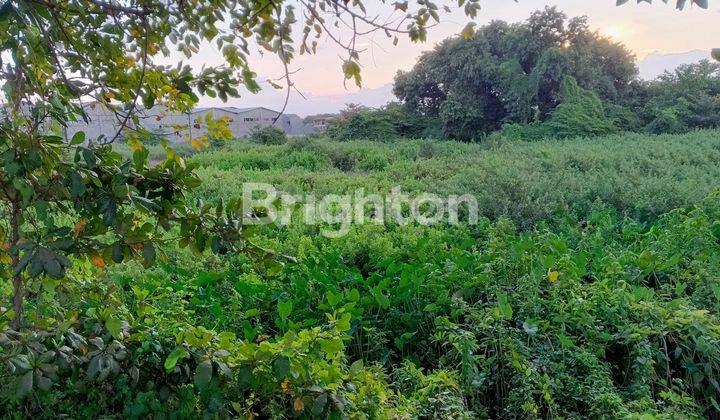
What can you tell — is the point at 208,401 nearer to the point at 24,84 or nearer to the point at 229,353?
the point at 229,353

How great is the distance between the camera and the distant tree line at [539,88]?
1598 cm

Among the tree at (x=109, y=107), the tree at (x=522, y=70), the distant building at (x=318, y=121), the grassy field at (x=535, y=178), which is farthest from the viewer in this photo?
the distant building at (x=318, y=121)

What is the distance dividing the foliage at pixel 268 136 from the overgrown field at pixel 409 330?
10949 mm

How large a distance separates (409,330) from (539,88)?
1661cm

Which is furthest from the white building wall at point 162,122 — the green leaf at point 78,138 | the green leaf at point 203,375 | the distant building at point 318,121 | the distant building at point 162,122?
the distant building at point 318,121

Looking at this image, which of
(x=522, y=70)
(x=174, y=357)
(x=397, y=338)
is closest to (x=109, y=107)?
(x=174, y=357)

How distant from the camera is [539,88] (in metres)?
17.6

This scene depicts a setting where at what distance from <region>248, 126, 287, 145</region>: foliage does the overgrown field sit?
10.9 meters

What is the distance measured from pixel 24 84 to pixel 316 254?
192cm

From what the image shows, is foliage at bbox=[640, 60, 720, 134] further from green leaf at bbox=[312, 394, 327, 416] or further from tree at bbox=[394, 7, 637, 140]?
green leaf at bbox=[312, 394, 327, 416]

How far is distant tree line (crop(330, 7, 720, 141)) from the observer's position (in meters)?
16.0

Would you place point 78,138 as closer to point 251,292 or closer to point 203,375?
point 203,375

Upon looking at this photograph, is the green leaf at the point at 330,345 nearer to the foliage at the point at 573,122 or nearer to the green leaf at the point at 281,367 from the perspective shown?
the green leaf at the point at 281,367

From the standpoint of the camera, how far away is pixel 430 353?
97.4 inches
